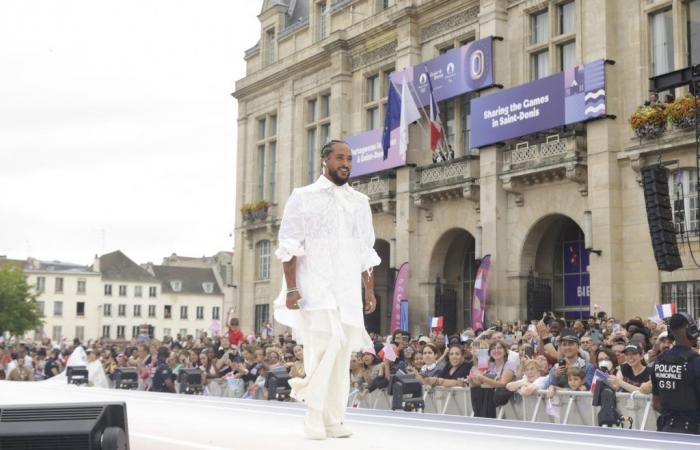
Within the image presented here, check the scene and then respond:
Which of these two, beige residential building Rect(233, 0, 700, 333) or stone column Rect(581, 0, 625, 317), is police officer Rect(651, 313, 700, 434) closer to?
beige residential building Rect(233, 0, 700, 333)

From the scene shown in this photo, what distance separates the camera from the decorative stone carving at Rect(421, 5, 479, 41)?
94.6 feet

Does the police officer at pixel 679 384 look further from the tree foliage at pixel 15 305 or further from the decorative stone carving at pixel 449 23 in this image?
the tree foliage at pixel 15 305

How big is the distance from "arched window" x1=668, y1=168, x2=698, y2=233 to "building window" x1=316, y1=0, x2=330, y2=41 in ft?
57.7

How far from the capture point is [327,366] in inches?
261

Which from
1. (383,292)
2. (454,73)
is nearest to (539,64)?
(454,73)

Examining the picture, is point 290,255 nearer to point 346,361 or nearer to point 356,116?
point 346,361

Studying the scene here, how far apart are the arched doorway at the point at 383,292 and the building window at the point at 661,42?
12938mm

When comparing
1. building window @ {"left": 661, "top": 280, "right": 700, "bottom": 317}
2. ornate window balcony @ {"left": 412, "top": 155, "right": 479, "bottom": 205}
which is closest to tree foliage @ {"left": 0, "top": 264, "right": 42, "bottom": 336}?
ornate window balcony @ {"left": 412, "top": 155, "right": 479, "bottom": 205}

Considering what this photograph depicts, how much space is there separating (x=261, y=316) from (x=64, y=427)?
34.5m

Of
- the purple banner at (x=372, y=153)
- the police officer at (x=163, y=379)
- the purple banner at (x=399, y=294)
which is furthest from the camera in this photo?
the purple banner at (x=372, y=153)

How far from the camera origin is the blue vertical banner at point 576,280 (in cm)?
2630

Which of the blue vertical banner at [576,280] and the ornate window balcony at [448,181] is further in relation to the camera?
the ornate window balcony at [448,181]

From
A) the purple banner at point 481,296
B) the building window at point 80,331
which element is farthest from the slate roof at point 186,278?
the purple banner at point 481,296

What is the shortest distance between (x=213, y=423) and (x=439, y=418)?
183 cm
